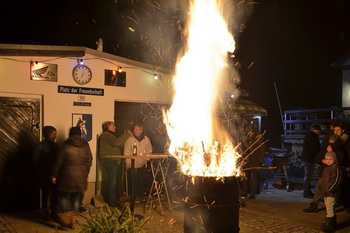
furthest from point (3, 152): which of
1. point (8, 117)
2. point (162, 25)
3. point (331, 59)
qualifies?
point (331, 59)

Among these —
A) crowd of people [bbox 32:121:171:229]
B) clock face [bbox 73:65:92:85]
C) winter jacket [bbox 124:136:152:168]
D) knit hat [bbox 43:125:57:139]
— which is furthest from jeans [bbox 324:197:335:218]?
clock face [bbox 73:65:92:85]

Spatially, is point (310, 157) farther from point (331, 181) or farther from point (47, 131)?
point (47, 131)

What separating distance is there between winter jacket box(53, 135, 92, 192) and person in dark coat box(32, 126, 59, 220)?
2.54 feet

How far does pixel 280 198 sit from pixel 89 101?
6008 mm

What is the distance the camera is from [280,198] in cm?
1062

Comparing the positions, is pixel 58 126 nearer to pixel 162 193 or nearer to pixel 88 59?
pixel 88 59

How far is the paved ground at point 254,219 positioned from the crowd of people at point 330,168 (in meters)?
0.32

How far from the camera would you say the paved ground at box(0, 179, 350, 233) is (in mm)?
7445

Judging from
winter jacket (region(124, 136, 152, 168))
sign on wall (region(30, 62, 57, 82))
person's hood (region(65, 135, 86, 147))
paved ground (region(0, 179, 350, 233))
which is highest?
sign on wall (region(30, 62, 57, 82))

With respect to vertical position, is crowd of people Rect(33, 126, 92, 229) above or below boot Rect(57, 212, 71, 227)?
above

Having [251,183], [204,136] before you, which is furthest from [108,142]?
[251,183]

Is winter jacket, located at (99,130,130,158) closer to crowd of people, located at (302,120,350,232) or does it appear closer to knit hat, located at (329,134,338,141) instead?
crowd of people, located at (302,120,350,232)

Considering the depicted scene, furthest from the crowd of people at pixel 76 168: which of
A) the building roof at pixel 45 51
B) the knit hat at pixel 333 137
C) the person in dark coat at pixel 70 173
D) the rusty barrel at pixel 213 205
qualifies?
the knit hat at pixel 333 137

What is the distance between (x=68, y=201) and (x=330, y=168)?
537cm
